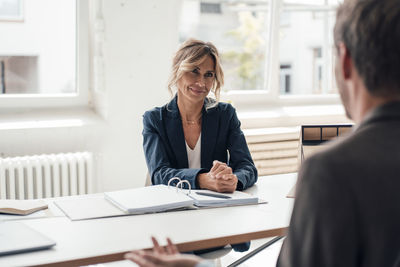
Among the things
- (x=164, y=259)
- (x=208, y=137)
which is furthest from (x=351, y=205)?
(x=208, y=137)

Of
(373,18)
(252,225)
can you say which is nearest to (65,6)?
(252,225)

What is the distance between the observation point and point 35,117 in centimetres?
386

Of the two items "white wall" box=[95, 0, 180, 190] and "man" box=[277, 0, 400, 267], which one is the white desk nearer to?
"man" box=[277, 0, 400, 267]

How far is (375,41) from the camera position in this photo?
81 cm

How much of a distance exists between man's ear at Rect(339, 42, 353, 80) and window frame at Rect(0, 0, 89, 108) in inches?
131

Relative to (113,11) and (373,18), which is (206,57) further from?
(373,18)

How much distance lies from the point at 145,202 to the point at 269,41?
315 cm

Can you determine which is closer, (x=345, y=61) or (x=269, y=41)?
(x=345, y=61)

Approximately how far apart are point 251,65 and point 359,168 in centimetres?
405

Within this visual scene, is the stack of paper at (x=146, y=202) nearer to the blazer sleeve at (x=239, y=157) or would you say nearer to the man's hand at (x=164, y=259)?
the blazer sleeve at (x=239, y=157)

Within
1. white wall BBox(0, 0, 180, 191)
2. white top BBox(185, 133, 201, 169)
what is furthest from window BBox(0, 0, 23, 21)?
white top BBox(185, 133, 201, 169)

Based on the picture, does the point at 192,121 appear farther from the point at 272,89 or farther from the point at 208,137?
the point at 272,89

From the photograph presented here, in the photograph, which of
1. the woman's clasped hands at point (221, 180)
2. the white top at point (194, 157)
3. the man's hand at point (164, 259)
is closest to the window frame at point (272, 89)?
the white top at point (194, 157)

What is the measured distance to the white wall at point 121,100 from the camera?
3.71 m
